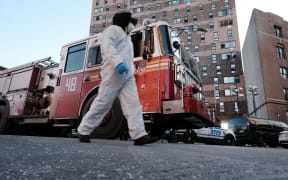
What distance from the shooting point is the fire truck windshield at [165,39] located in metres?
4.81

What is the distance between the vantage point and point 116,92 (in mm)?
3221

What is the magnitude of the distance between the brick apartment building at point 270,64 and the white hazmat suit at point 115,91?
25904 millimetres

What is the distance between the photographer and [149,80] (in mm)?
4629

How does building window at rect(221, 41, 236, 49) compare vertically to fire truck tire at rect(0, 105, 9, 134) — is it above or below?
above

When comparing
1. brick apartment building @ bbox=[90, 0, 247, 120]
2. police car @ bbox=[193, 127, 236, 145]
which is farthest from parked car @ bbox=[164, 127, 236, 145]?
brick apartment building @ bbox=[90, 0, 247, 120]

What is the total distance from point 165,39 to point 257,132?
8.71 metres

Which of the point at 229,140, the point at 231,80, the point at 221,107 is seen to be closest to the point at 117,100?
the point at 229,140

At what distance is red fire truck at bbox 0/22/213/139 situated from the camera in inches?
174

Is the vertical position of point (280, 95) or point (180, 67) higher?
point (280, 95)

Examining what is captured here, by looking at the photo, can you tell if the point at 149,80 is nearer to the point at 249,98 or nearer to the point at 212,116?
the point at 212,116

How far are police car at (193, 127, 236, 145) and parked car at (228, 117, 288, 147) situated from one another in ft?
1.40

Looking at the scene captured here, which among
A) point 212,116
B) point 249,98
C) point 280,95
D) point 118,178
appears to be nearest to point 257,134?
point 212,116

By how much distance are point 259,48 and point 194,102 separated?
29.2 m

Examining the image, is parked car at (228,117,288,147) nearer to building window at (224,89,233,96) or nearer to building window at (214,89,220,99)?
building window at (224,89,233,96)
